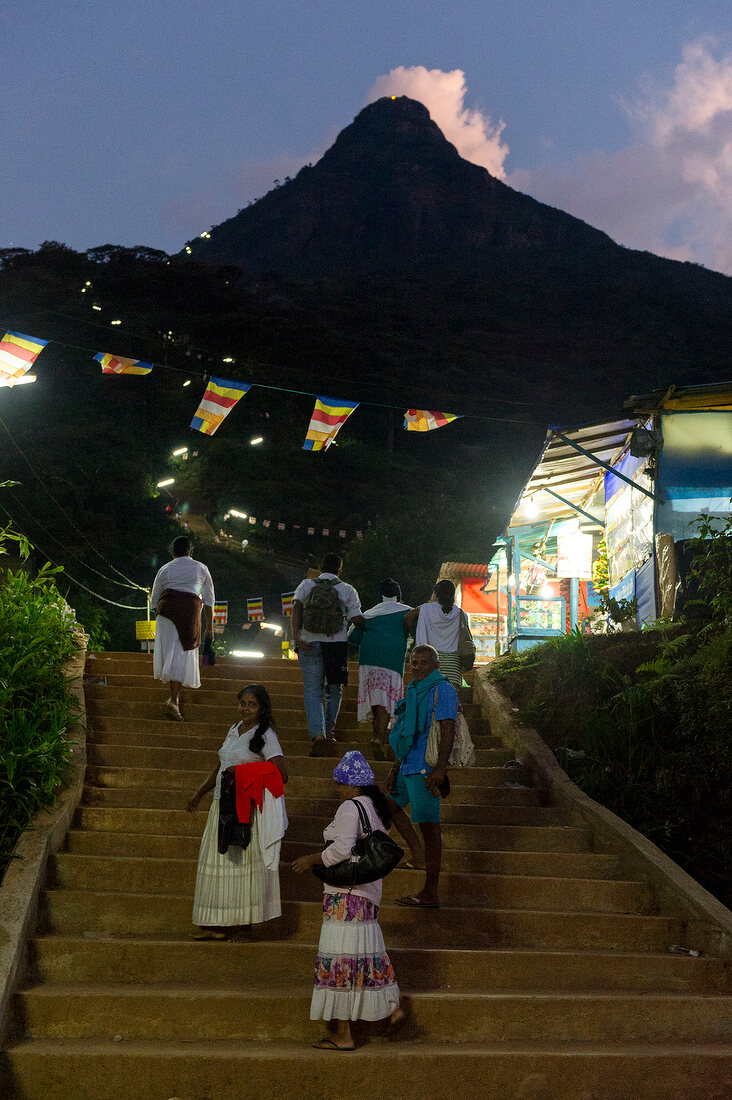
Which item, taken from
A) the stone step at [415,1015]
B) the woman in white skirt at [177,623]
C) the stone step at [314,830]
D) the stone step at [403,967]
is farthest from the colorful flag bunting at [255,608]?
the stone step at [415,1015]

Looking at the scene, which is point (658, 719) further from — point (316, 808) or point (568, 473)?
point (568, 473)

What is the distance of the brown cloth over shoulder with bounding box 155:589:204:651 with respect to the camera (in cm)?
923

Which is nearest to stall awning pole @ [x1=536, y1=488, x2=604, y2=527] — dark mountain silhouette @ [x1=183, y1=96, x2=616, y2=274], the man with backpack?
the man with backpack

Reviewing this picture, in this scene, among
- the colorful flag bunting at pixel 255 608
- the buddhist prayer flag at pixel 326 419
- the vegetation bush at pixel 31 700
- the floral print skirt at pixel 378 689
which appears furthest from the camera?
the colorful flag bunting at pixel 255 608

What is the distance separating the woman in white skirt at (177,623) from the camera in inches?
364

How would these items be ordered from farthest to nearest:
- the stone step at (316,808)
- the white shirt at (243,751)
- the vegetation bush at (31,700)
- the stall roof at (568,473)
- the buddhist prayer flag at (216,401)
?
1. the buddhist prayer flag at (216,401)
2. the stall roof at (568,473)
3. the stone step at (316,808)
4. the vegetation bush at (31,700)
5. the white shirt at (243,751)

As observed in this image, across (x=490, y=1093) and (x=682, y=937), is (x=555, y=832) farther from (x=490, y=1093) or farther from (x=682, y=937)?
(x=490, y=1093)

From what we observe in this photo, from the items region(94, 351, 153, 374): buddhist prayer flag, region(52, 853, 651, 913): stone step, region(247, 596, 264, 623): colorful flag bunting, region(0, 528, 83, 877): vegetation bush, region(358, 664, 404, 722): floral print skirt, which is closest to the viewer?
region(52, 853, 651, 913): stone step

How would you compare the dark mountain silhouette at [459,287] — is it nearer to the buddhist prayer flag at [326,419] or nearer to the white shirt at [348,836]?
the buddhist prayer flag at [326,419]

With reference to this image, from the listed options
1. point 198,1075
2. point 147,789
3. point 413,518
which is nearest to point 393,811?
point 198,1075

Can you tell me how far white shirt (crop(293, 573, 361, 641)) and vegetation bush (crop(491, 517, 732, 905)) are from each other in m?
2.25

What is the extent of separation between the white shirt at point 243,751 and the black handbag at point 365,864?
42.9 inches

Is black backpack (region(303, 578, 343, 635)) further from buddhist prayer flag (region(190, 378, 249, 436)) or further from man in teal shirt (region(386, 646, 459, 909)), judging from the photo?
buddhist prayer flag (region(190, 378, 249, 436))

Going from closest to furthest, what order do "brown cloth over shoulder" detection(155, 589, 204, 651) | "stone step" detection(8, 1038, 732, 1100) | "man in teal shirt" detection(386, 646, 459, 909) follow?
"stone step" detection(8, 1038, 732, 1100)
"man in teal shirt" detection(386, 646, 459, 909)
"brown cloth over shoulder" detection(155, 589, 204, 651)
